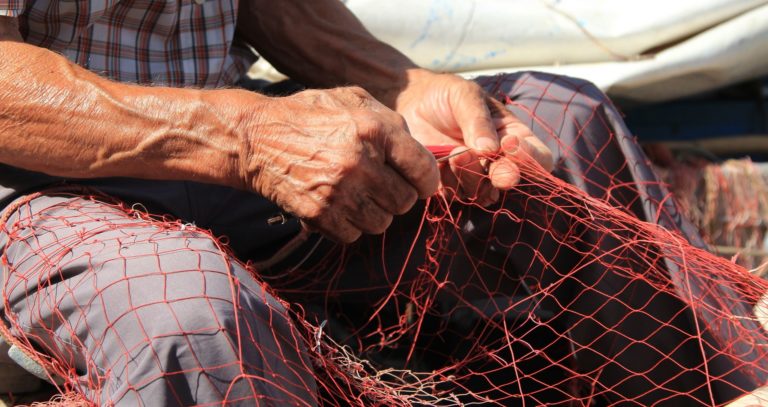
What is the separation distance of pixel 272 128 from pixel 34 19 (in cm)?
41

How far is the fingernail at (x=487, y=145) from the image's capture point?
46.9 inches

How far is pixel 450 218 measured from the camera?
4.12 feet

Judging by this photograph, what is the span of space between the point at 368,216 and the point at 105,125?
340mm

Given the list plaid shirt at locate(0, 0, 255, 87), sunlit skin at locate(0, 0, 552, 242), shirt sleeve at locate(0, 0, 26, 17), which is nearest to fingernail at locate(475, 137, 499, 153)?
sunlit skin at locate(0, 0, 552, 242)

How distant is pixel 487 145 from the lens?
120cm

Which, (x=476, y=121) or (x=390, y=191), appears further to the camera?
(x=476, y=121)

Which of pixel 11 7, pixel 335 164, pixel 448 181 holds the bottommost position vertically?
pixel 448 181

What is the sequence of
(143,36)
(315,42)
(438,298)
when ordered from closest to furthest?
(143,36)
(438,298)
(315,42)

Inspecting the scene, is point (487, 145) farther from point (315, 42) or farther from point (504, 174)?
point (315, 42)

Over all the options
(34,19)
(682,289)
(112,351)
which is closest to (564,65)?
(682,289)

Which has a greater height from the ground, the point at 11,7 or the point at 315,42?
the point at 11,7

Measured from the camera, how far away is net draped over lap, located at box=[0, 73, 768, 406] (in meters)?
0.90

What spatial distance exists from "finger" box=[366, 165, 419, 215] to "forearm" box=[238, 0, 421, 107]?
49 cm

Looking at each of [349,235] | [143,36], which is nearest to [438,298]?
[349,235]
